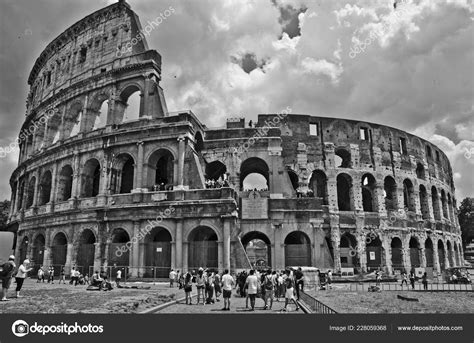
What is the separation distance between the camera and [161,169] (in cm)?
2691

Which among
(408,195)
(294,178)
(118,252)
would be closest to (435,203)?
(408,195)

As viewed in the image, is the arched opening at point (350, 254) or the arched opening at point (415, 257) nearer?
the arched opening at point (350, 254)

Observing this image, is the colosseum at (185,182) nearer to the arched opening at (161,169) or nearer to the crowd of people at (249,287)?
the arched opening at (161,169)

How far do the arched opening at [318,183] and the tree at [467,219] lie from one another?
29704 millimetres

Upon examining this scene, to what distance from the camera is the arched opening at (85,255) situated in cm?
2409

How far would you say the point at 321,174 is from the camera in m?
29.9

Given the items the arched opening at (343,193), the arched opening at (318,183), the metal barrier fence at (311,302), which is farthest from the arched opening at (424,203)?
the metal barrier fence at (311,302)

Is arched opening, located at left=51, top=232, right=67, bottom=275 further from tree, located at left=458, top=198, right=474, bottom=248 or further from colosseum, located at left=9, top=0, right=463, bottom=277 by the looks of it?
tree, located at left=458, top=198, right=474, bottom=248

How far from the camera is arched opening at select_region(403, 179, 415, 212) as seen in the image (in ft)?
107

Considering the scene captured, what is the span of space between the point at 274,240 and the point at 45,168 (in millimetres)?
19257

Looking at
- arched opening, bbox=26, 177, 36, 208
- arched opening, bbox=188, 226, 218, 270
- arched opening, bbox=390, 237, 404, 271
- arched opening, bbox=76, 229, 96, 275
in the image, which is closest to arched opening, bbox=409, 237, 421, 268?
arched opening, bbox=390, 237, 404, 271

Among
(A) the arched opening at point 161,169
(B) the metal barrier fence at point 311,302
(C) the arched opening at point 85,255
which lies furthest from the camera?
(A) the arched opening at point 161,169
